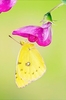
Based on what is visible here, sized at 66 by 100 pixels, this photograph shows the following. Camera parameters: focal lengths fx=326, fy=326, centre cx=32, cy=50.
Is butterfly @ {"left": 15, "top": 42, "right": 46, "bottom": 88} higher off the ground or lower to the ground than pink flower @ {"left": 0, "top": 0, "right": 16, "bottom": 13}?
lower

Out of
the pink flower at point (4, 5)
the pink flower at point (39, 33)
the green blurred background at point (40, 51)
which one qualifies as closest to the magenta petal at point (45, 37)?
the pink flower at point (39, 33)

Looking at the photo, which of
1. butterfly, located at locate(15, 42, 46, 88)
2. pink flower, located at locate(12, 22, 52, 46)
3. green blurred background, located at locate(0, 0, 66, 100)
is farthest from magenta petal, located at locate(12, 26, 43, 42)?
green blurred background, located at locate(0, 0, 66, 100)

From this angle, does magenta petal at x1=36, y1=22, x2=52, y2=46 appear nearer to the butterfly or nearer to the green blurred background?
the butterfly

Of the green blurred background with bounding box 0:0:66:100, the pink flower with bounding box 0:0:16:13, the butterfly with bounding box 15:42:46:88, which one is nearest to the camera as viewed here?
the pink flower with bounding box 0:0:16:13

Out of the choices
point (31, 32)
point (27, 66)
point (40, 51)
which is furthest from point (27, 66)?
point (40, 51)

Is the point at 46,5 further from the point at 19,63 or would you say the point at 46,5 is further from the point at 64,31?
the point at 19,63

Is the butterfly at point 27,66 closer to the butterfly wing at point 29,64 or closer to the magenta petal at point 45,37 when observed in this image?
the butterfly wing at point 29,64
